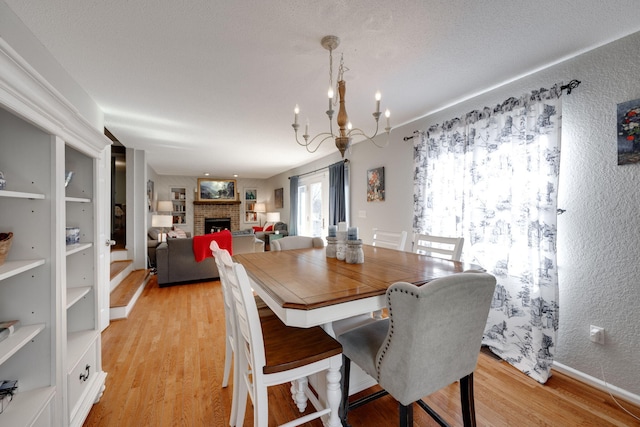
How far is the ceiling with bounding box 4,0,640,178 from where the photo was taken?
1.39m

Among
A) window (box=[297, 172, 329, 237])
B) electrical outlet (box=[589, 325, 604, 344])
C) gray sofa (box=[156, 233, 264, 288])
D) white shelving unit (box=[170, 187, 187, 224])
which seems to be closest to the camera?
electrical outlet (box=[589, 325, 604, 344])

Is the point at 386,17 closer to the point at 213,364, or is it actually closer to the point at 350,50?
the point at 350,50

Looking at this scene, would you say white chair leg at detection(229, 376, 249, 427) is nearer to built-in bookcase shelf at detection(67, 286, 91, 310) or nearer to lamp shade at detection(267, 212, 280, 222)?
built-in bookcase shelf at detection(67, 286, 91, 310)

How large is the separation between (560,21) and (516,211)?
4.15ft

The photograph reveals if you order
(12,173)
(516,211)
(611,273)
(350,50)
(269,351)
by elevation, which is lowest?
(269,351)

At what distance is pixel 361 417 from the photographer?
152 cm

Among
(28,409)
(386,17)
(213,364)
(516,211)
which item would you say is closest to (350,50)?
(386,17)

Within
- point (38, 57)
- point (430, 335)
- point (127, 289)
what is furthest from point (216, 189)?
point (430, 335)

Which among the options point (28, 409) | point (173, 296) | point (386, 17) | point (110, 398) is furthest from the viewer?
point (173, 296)

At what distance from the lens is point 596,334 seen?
1.74 m

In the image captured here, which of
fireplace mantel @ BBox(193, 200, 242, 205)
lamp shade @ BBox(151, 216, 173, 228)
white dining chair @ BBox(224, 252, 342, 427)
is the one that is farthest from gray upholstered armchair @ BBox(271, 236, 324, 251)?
fireplace mantel @ BBox(193, 200, 242, 205)

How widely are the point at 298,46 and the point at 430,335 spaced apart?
178 centimetres

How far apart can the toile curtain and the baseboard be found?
0.59ft

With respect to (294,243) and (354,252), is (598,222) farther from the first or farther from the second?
(294,243)
